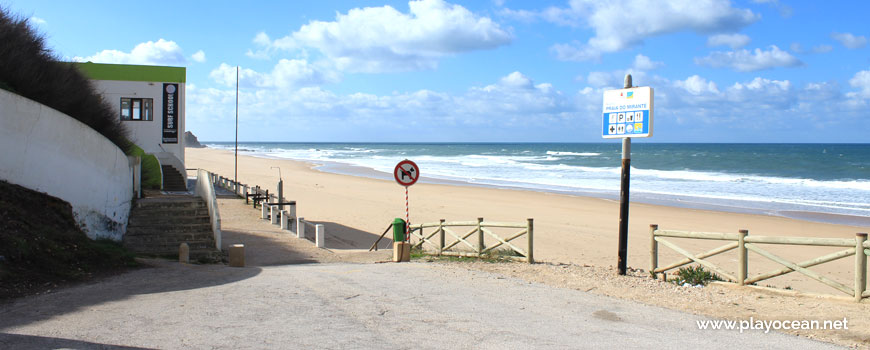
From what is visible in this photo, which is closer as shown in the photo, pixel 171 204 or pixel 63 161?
pixel 63 161

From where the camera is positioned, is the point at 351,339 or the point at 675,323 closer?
the point at 351,339

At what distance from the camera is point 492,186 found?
3838cm

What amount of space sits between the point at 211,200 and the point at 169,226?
3.71 ft

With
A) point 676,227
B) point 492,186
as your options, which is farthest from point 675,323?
point 492,186

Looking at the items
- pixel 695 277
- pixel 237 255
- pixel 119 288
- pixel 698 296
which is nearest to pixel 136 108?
pixel 237 255

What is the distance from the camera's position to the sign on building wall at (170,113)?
2558 cm

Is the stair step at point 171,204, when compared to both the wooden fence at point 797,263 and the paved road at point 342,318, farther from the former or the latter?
the wooden fence at point 797,263

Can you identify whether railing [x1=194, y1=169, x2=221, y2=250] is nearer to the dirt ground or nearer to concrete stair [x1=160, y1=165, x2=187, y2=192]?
the dirt ground

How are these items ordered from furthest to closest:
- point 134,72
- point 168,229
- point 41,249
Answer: point 134,72 < point 168,229 < point 41,249

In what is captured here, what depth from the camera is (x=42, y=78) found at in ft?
50.2

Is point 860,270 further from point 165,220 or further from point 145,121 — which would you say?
point 145,121

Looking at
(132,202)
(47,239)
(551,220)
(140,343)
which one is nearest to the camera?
(140,343)

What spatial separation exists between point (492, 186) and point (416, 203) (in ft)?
38.1

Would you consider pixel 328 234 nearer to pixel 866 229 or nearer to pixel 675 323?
pixel 675 323
